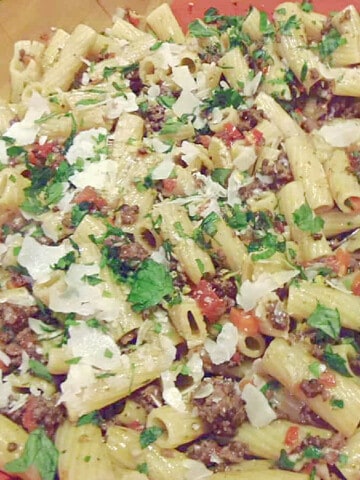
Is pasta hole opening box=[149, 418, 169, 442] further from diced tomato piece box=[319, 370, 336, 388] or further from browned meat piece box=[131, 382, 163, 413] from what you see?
diced tomato piece box=[319, 370, 336, 388]

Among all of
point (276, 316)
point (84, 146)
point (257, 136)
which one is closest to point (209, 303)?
point (276, 316)

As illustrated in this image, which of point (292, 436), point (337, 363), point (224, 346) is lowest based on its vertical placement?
point (292, 436)

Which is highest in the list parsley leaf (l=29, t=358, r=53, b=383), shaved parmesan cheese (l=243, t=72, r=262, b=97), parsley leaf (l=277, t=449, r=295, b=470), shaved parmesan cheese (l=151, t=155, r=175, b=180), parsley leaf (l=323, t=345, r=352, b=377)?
shaved parmesan cheese (l=151, t=155, r=175, b=180)

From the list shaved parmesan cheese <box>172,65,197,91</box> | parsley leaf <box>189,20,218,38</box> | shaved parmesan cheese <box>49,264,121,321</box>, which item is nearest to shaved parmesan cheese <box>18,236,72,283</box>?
shaved parmesan cheese <box>49,264,121,321</box>

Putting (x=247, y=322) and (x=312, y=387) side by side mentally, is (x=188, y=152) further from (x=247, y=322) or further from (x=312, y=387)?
(x=312, y=387)

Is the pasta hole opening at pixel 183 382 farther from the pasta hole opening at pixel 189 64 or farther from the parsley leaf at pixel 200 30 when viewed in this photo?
the parsley leaf at pixel 200 30

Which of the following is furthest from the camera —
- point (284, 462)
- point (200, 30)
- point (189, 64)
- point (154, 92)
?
point (200, 30)

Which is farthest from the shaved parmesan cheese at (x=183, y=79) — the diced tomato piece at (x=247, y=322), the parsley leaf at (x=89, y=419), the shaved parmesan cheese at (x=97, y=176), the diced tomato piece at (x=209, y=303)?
the parsley leaf at (x=89, y=419)
